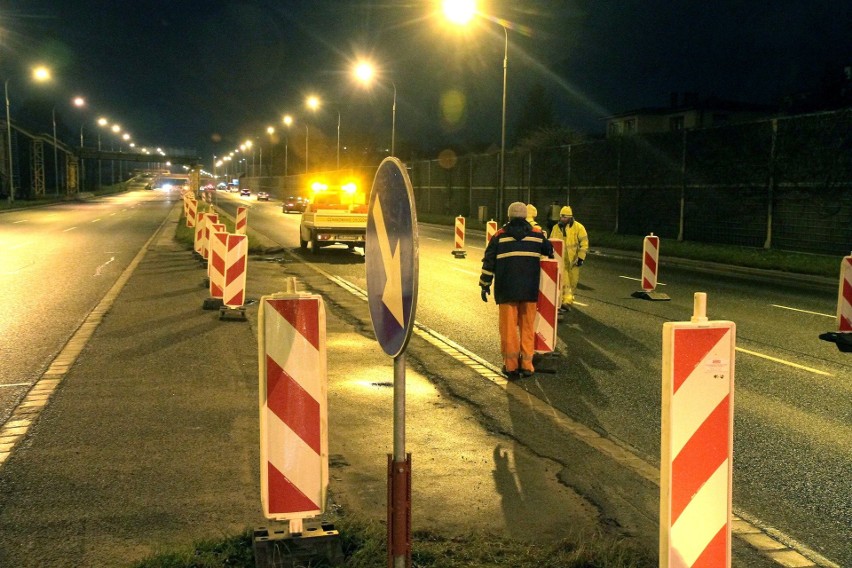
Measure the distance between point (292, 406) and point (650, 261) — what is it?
40.4 feet

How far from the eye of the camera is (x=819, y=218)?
958 inches

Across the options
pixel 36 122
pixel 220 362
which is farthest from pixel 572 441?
pixel 36 122

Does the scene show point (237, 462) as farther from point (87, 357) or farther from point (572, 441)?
point (87, 357)

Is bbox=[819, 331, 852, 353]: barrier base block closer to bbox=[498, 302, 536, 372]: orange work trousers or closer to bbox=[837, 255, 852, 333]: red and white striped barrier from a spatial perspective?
bbox=[837, 255, 852, 333]: red and white striped barrier

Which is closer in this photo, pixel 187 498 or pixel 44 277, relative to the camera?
pixel 187 498

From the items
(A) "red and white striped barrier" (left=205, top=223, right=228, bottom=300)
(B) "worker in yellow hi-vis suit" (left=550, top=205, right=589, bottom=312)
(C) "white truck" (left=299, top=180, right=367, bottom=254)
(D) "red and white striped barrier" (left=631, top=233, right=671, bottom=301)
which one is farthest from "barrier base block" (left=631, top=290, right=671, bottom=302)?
(C) "white truck" (left=299, top=180, right=367, bottom=254)

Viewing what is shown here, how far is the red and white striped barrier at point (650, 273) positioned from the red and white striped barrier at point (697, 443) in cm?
1171

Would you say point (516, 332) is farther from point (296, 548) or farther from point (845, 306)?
point (296, 548)

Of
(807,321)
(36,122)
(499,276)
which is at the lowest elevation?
(807,321)

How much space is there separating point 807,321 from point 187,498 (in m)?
10.9

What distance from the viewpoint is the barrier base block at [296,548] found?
4137 mm

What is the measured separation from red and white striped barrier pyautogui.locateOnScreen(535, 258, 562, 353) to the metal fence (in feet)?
51.1

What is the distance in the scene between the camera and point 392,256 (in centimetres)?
355

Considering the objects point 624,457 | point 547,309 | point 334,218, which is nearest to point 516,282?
point 547,309
